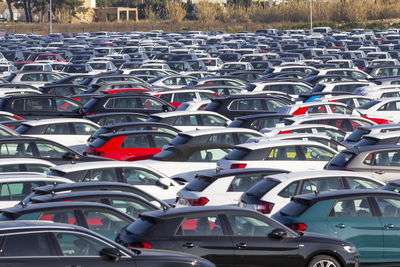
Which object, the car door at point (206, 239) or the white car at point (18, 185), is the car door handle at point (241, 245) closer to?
the car door at point (206, 239)

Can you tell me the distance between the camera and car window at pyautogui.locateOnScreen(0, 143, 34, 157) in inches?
733

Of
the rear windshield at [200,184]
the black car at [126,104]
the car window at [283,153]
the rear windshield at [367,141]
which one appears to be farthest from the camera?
the black car at [126,104]

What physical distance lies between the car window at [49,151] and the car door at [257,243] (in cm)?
836

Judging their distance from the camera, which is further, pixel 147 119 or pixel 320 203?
pixel 147 119

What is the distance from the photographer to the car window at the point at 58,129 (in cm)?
2248

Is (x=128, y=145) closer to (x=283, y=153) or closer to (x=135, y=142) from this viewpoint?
(x=135, y=142)

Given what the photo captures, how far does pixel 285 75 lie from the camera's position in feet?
125

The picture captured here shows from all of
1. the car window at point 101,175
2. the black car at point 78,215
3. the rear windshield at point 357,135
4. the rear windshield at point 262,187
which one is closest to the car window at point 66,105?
the rear windshield at point 357,135

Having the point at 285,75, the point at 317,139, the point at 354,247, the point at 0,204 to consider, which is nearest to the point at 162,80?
the point at 285,75

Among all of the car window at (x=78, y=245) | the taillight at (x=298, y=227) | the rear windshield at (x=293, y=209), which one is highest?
the car window at (x=78, y=245)

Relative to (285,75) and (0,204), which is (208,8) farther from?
(0,204)

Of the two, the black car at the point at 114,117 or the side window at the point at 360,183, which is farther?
the black car at the point at 114,117

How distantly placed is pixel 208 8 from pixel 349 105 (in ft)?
267

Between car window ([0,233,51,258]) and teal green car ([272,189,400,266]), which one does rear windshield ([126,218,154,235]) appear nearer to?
car window ([0,233,51,258])
